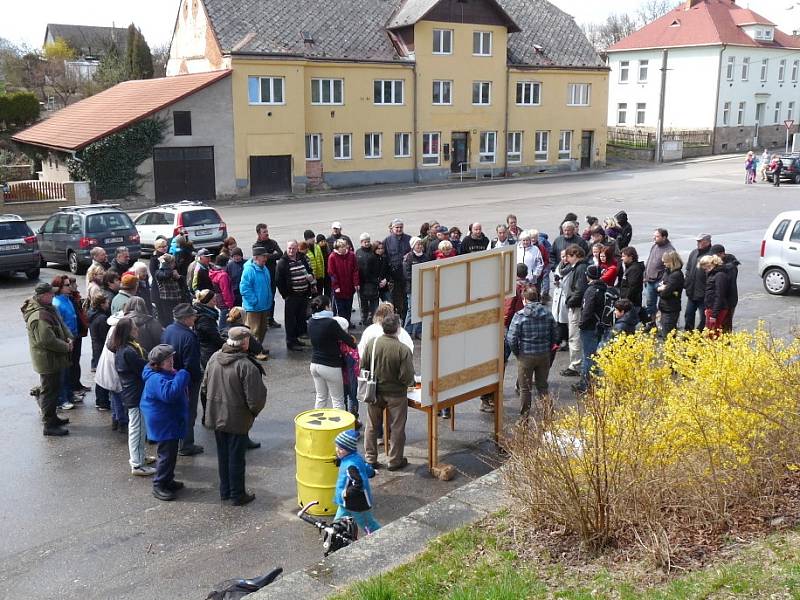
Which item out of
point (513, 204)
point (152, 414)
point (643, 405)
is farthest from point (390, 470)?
point (513, 204)

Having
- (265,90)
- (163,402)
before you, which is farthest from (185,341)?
(265,90)

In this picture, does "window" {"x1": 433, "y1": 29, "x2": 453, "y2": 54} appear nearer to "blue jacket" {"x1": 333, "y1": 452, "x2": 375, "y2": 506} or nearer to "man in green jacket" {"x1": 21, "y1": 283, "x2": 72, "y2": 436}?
"man in green jacket" {"x1": 21, "y1": 283, "x2": 72, "y2": 436}

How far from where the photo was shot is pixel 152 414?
787 centimetres

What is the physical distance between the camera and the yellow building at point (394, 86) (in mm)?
39000

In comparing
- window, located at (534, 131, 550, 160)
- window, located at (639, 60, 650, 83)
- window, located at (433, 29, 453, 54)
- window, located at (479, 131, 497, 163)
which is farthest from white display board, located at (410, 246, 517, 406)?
window, located at (639, 60, 650, 83)

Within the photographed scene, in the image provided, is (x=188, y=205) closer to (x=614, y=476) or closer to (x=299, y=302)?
(x=299, y=302)

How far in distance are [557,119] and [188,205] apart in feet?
109

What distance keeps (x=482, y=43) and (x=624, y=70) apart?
2588 centimetres

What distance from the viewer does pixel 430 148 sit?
45.7 meters

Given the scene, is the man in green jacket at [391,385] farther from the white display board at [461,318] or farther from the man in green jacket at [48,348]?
the man in green jacket at [48,348]

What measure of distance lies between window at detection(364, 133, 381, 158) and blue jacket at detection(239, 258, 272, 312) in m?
31.5

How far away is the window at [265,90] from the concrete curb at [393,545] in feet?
111

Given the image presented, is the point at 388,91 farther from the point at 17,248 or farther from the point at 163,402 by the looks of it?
the point at 163,402

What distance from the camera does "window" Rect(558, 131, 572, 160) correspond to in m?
51.1
